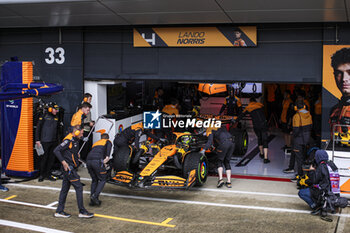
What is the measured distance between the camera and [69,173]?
8.55m

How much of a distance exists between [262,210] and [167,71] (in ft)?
14.9

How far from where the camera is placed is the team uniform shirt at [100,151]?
9078 millimetres

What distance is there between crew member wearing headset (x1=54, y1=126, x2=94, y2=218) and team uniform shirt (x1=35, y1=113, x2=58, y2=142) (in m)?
2.73

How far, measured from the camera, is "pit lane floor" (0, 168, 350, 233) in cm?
818

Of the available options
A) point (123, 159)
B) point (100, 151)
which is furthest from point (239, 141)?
point (100, 151)

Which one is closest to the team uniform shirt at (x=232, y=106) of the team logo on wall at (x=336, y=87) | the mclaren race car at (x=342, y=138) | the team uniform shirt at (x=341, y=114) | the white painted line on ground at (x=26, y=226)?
the team logo on wall at (x=336, y=87)

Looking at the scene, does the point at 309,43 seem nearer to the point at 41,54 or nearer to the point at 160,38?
the point at 160,38

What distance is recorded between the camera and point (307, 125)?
11188 millimetres

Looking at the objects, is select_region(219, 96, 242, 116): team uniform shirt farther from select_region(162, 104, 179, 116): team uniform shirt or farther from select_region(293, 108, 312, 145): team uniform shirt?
select_region(293, 108, 312, 145): team uniform shirt

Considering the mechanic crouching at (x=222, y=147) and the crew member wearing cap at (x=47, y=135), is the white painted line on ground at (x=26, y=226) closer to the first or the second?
the crew member wearing cap at (x=47, y=135)

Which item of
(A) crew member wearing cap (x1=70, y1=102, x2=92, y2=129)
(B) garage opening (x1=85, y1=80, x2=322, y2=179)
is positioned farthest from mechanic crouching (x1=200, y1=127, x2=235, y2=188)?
(A) crew member wearing cap (x1=70, y1=102, x2=92, y2=129)

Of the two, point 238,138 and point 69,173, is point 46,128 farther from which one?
point 238,138

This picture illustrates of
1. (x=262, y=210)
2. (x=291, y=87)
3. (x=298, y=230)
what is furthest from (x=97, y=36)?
(x=291, y=87)

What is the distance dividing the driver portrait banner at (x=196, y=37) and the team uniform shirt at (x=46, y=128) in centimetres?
282
